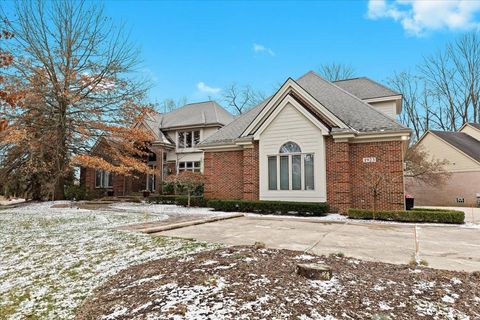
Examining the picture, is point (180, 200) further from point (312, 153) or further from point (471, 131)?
point (471, 131)

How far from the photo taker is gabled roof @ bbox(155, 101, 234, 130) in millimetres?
25105

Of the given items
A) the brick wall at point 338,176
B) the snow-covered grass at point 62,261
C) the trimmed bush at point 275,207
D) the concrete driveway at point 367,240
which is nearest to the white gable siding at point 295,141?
the brick wall at point 338,176

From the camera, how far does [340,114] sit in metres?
15.2

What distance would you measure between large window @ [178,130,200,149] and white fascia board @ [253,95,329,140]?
11.1 meters

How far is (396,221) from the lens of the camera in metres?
11.7

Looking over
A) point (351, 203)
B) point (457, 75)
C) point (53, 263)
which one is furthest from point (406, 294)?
point (457, 75)

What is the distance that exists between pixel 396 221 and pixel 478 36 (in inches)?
1196

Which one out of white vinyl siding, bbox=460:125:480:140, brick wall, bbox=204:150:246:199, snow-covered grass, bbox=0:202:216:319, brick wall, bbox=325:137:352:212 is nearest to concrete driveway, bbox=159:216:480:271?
snow-covered grass, bbox=0:202:216:319

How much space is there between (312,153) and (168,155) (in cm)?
1495

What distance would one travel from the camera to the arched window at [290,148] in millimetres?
14279

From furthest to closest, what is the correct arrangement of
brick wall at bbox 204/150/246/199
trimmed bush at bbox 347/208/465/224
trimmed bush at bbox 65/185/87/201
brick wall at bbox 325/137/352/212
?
trimmed bush at bbox 65/185/87/201 < brick wall at bbox 204/150/246/199 < brick wall at bbox 325/137/352/212 < trimmed bush at bbox 347/208/465/224

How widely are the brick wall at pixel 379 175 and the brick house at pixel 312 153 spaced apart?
38 millimetres

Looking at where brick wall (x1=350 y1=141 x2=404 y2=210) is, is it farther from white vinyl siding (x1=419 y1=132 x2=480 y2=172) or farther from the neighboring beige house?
white vinyl siding (x1=419 y1=132 x2=480 y2=172)

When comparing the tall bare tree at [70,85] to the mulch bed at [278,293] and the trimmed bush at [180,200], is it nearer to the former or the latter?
the trimmed bush at [180,200]
